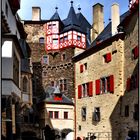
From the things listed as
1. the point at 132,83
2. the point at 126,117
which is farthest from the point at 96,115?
the point at 132,83

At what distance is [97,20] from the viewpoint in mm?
45875

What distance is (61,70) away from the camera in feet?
150

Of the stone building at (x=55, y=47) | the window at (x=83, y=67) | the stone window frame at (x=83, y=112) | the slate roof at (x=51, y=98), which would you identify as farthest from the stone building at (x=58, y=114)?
the window at (x=83, y=67)

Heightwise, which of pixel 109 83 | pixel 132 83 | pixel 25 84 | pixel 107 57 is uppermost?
pixel 107 57

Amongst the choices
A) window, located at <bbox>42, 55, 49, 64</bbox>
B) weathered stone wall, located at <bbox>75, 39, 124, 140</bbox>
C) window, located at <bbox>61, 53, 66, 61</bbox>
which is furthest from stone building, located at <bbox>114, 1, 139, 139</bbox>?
window, located at <bbox>42, 55, 49, 64</bbox>

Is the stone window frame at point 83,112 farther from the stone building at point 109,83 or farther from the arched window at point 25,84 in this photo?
the arched window at point 25,84

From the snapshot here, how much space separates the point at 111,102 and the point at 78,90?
7.41 metres

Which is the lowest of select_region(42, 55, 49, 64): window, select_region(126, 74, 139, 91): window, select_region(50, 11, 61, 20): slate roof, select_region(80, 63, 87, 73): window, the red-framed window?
select_region(126, 74, 139, 91): window

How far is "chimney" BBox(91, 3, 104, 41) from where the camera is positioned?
45.2 m

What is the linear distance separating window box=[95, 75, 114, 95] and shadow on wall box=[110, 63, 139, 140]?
5.12 feet

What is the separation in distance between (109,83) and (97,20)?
12.8 meters

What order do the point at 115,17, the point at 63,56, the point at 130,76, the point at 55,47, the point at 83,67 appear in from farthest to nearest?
the point at 55,47, the point at 63,56, the point at 83,67, the point at 115,17, the point at 130,76

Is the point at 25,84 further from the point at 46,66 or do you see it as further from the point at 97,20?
the point at 97,20

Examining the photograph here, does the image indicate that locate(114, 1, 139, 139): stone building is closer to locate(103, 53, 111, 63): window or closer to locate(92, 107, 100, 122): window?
locate(103, 53, 111, 63): window
